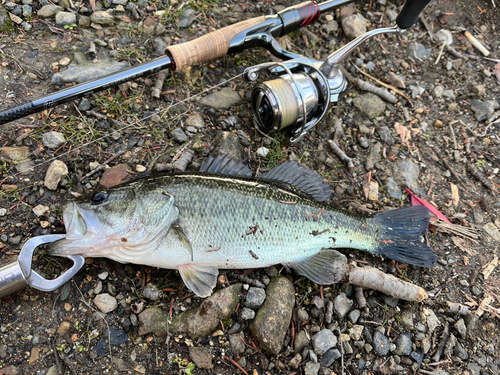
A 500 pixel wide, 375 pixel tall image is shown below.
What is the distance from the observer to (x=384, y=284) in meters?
3.62

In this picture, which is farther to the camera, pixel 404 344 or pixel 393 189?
pixel 393 189

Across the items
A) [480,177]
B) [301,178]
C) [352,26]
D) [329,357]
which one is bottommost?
[329,357]

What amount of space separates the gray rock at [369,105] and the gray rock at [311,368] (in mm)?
3397

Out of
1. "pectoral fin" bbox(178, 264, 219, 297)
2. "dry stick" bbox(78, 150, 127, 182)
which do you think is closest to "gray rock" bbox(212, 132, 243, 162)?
"dry stick" bbox(78, 150, 127, 182)

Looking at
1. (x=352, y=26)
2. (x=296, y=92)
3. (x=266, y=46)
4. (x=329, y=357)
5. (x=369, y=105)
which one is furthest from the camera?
(x=352, y=26)

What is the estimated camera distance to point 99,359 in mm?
3014

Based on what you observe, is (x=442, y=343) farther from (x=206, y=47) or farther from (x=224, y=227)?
(x=206, y=47)

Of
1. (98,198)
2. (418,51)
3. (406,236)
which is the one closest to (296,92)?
(406,236)

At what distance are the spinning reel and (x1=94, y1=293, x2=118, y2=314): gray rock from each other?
255 centimetres

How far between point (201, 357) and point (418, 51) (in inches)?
224

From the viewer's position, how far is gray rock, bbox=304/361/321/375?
3.22m

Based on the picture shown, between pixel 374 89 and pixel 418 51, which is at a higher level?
pixel 418 51

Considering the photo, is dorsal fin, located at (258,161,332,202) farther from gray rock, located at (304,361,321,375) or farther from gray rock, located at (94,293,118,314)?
gray rock, located at (94,293,118,314)

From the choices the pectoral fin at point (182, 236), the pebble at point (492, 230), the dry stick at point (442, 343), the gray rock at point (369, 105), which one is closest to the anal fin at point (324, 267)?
the pectoral fin at point (182, 236)
